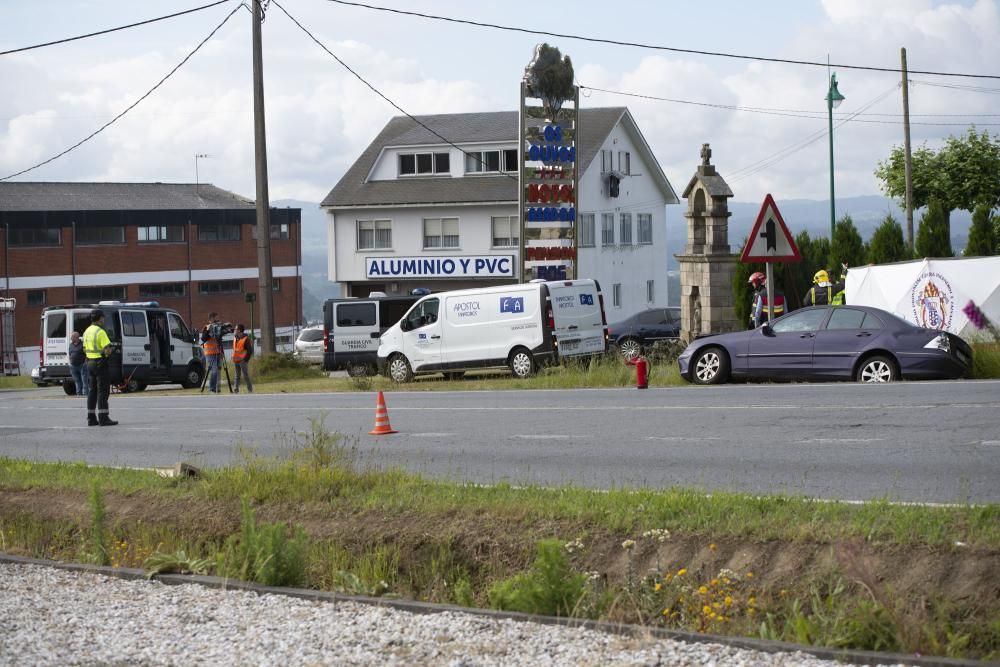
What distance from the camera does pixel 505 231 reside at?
54781 millimetres

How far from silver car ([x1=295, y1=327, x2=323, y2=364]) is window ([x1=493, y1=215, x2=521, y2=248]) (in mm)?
9616

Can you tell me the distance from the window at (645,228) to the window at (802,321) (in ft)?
138

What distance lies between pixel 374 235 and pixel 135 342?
73.5ft

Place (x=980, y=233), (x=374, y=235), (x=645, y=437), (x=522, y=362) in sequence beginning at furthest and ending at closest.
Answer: (x=374, y=235) → (x=980, y=233) → (x=522, y=362) → (x=645, y=437)

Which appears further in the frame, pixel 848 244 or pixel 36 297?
pixel 36 297

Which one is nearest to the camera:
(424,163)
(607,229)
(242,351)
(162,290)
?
(242,351)

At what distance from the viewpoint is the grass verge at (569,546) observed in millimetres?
6660

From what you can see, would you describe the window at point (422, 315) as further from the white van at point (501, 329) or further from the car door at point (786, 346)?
the car door at point (786, 346)

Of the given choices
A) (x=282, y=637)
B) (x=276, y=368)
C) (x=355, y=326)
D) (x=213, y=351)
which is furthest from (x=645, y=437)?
(x=355, y=326)

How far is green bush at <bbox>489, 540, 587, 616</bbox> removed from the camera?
23.0 ft

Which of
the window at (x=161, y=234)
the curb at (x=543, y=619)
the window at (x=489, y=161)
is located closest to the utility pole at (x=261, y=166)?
the window at (x=489, y=161)

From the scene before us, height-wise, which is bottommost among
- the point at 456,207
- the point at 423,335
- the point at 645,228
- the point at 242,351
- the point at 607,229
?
the point at 242,351

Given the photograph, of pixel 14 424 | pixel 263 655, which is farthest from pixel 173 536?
pixel 14 424

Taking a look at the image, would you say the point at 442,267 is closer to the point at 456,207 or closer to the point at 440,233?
the point at 440,233
